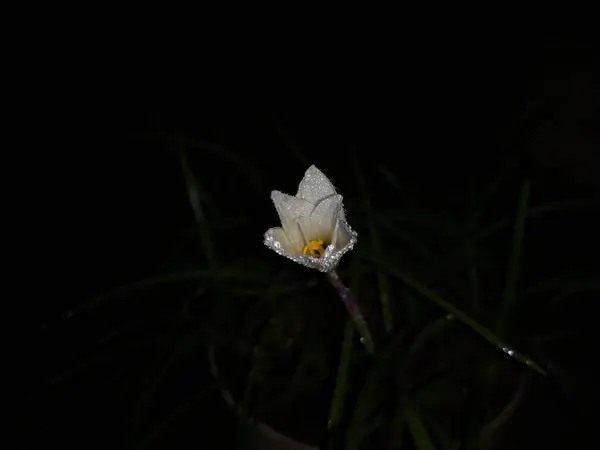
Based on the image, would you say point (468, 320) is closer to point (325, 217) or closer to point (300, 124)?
point (325, 217)

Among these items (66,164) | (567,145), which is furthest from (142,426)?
(567,145)

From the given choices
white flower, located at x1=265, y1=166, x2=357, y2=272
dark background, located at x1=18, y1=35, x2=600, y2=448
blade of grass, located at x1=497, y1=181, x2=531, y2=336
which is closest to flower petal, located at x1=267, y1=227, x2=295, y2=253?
white flower, located at x1=265, y1=166, x2=357, y2=272

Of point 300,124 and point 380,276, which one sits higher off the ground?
point 300,124

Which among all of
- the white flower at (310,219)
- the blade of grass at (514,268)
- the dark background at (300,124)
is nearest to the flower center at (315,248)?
the white flower at (310,219)

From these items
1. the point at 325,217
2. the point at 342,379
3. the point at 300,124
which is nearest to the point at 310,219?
the point at 325,217

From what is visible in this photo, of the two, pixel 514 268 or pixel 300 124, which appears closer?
pixel 514 268

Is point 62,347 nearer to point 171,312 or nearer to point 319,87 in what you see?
point 171,312

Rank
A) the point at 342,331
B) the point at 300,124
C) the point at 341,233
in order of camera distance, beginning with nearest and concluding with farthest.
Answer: the point at 341,233 → the point at 342,331 → the point at 300,124
